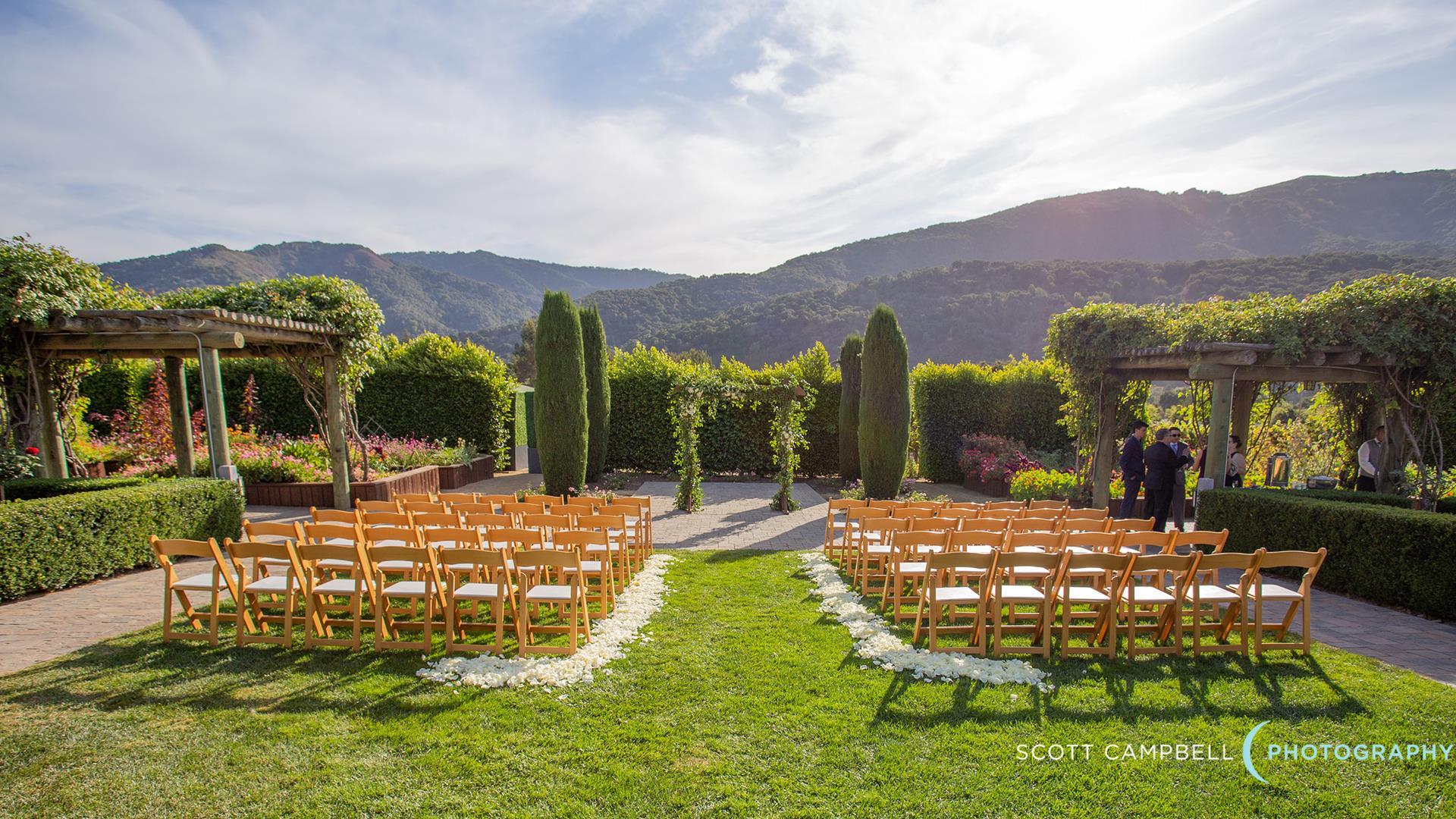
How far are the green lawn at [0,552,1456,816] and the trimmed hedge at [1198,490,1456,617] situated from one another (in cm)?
200

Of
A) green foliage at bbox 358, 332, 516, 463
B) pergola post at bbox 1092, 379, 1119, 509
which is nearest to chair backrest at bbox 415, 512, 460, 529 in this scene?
green foliage at bbox 358, 332, 516, 463

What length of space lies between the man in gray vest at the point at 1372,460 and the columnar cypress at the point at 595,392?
37.8ft

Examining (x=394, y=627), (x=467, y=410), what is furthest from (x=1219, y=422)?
(x=467, y=410)

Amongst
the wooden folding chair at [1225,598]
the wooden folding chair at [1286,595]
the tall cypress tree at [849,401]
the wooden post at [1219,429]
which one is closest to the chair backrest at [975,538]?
the wooden folding chair at [1225,598]

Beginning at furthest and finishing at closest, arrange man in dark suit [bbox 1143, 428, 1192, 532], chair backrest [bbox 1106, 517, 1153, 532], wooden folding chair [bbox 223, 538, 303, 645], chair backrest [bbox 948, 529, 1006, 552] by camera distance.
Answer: man in dark suit [bbox 1143, 428, 1192, 532] → chair backrest [bbox 1106, 517, 1153, 532] → chair backrest [bbox 948, 529, 1006, 552] → wooden folding chair [bbox 223, 538, 303, 645]

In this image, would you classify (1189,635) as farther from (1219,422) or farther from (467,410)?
(467,410)

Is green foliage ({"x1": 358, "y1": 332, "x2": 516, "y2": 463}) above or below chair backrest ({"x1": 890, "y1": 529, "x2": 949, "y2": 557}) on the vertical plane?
above

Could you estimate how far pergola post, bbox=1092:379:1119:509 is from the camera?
953 cm

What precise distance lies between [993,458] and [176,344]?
1247 centimetres

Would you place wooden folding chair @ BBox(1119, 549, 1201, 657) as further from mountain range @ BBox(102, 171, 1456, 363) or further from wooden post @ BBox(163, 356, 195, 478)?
mountain range @ BBox(102, 171, 1456, 363)

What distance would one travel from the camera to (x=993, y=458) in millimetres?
12141

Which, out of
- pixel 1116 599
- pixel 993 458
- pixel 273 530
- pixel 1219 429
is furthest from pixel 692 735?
pixel 993 458

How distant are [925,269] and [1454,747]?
43555 millimetres

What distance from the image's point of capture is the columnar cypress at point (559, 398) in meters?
10.9
